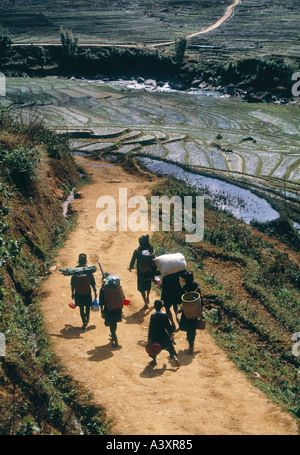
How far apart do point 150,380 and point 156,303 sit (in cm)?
122

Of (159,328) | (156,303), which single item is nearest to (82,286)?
(156,303)

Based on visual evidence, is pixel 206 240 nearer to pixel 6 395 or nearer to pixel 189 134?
pixel 6 395

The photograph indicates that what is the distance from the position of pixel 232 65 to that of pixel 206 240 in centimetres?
3743

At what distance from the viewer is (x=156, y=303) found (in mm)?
7402

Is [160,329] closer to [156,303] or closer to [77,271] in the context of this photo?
[156,303]

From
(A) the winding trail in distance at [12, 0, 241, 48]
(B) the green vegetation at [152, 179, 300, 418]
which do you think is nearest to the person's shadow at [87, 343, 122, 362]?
(B) the green vegetation at [152, 179, 300, 418]

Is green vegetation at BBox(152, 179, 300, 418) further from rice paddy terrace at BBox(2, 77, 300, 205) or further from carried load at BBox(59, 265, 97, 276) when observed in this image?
rice paddy terrace at BBox(2, 77, 300, 205)

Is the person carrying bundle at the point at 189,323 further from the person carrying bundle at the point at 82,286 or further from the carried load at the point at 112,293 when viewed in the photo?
the person carrying bundle at the point at 82,286

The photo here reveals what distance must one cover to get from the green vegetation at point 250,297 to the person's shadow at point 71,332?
8.39 ft

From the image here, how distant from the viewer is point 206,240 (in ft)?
46.7

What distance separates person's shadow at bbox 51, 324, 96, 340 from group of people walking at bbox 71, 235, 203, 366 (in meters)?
0.11

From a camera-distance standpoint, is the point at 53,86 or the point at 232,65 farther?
the point at 232,65

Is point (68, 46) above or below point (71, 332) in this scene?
above

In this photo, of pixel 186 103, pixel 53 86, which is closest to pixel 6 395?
pixel 186 103
